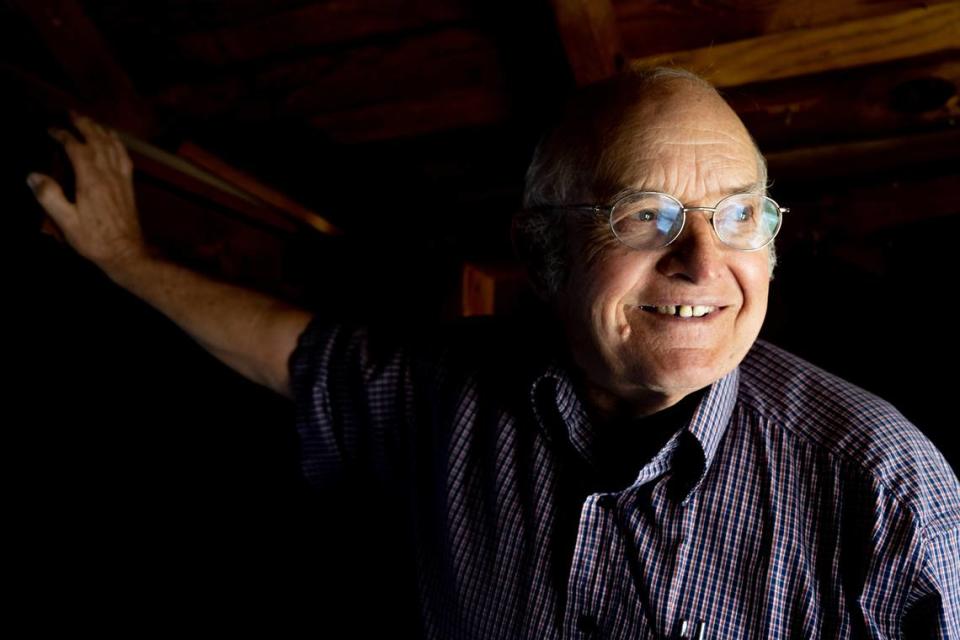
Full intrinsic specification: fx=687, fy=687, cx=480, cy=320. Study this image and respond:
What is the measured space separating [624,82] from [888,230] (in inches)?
56.4

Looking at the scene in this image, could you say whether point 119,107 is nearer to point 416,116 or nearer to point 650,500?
point 416,116

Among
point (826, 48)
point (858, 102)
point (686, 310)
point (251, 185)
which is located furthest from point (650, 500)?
point (251, 185)

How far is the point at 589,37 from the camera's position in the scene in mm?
1710

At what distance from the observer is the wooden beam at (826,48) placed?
5.44 ft

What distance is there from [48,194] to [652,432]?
4.40 feet

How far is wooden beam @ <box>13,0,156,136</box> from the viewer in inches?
72.6

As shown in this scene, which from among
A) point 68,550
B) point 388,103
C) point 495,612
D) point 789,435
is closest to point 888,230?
point 789,435

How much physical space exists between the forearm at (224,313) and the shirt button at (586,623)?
2.74 ft

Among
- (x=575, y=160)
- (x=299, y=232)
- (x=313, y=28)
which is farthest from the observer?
(x=299, y=232)

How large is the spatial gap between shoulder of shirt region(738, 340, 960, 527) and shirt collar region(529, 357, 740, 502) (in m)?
0.07

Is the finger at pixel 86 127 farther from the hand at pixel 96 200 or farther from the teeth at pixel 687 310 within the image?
the teeth at pixel 687 310

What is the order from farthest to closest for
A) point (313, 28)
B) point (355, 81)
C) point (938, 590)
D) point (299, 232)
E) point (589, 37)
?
point (299, 232), point (355, 81), point (313, 28), point (589, 37), point (938, 590)

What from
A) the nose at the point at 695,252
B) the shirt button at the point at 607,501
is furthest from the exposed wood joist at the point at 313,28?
the shirt button at the point at 607,501

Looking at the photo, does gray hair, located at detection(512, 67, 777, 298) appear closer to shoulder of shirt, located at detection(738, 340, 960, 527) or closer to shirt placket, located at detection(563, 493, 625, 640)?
shoulder of shirt, located at detection(738, 340, 960, 527)
